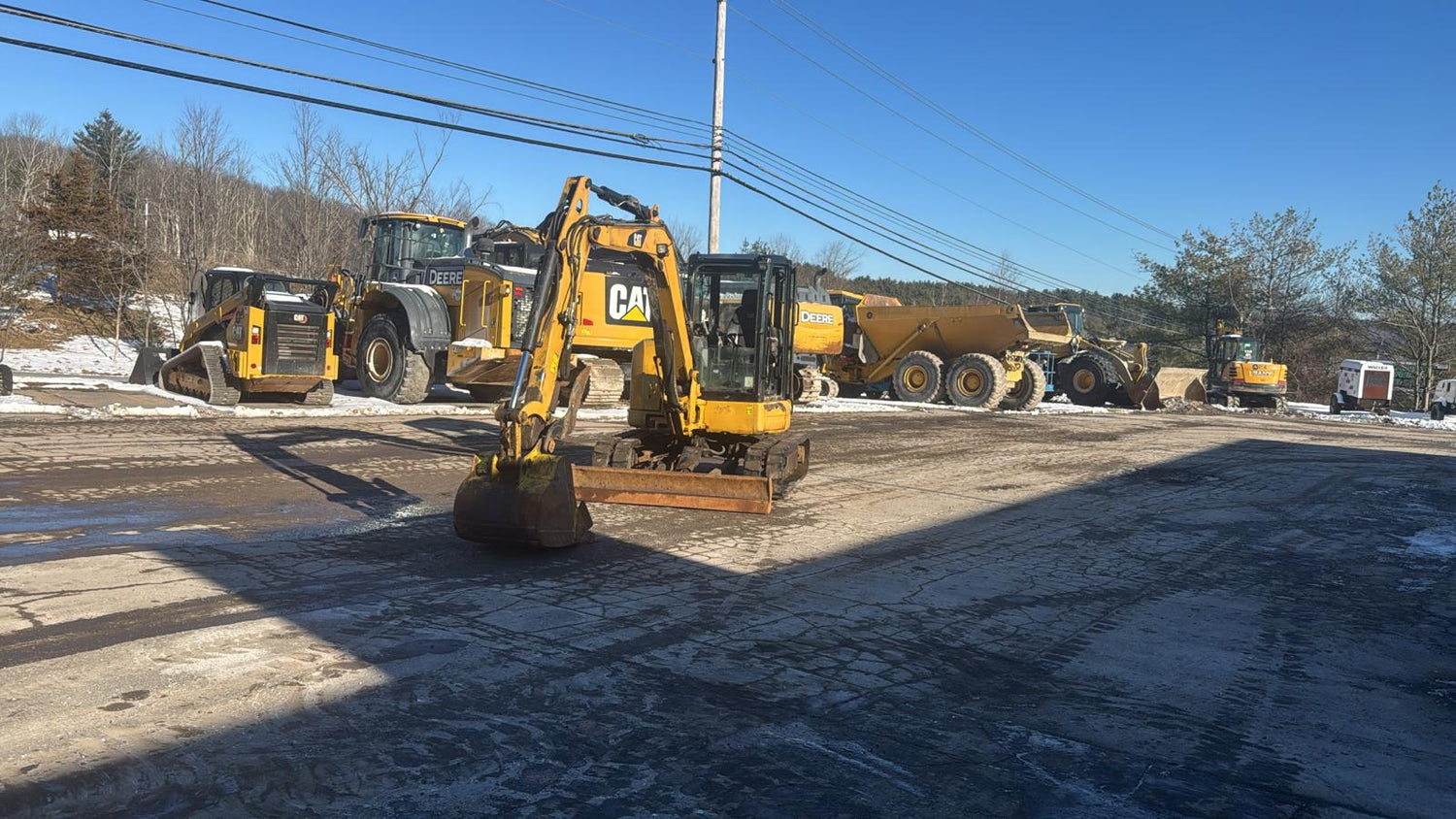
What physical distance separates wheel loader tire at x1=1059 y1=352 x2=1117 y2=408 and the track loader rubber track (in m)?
17.5

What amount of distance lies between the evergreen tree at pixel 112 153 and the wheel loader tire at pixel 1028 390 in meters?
32.6

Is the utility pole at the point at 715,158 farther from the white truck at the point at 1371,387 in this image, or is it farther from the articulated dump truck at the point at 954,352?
the white truck at the point at 1371,387

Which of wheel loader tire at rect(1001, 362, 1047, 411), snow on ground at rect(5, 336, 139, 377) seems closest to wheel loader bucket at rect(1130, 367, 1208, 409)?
wheel loader tire at rect(1001, 362, 1047, 411)

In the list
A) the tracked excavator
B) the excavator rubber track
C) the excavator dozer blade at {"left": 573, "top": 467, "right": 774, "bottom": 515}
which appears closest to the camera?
the tracked excavator

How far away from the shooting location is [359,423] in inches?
543

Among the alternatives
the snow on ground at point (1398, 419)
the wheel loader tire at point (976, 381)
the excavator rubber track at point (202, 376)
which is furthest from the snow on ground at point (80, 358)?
the snow on ground at point (1398, 419)

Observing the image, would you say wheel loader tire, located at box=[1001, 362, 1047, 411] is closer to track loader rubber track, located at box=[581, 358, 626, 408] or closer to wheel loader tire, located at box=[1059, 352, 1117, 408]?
wheel loader tire, located at box=[1059, 352, 1117, 408]

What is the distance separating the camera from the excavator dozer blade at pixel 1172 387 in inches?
1086

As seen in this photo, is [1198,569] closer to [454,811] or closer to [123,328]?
[454,811]

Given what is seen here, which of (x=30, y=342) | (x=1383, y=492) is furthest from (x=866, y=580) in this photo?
(x=30, y=342)

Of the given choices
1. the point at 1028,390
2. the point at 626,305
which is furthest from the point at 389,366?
the point at 1028,390

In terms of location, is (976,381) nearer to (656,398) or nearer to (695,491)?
(656,398)

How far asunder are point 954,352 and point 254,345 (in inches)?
676

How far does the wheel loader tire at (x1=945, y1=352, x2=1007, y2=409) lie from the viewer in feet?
79.8
